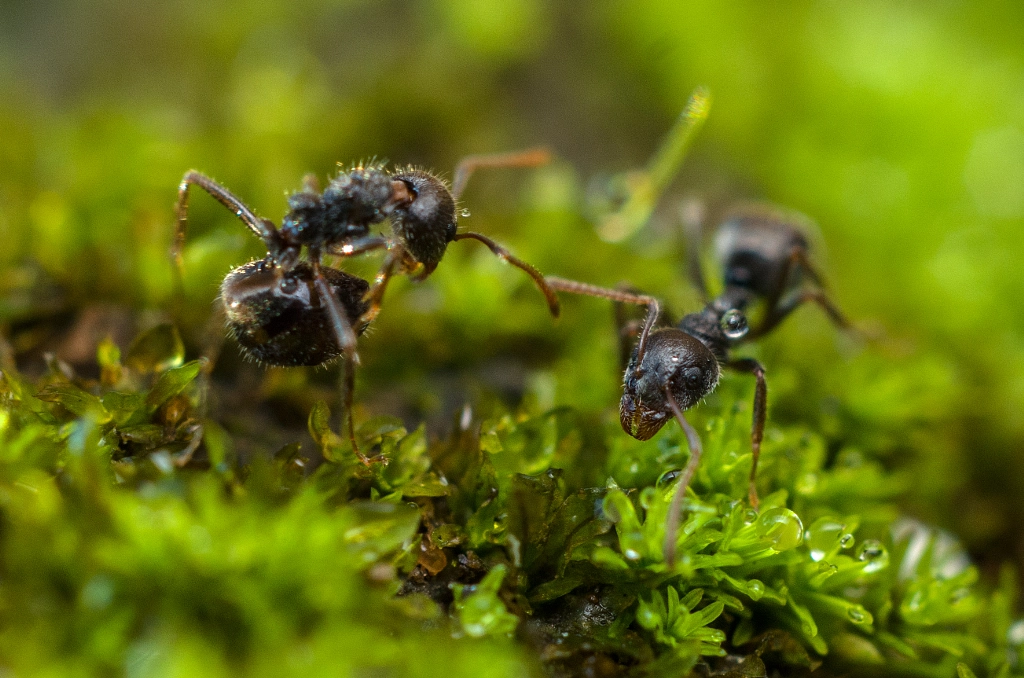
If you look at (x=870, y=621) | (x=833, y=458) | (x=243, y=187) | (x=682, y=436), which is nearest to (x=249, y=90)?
(x=243, y=187)

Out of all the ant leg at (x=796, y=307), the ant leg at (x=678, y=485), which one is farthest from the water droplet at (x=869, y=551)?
the ant leg at (x=796, y=307)

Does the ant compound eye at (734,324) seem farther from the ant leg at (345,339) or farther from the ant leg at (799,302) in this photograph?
the ant leg at (345,339)

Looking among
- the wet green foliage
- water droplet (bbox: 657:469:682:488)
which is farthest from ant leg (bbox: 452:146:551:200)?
water droplet (bbox: 657:469:682:488)

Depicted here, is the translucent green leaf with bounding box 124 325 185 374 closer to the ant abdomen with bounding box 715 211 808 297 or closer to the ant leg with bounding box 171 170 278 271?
the ant leg with bounding box 171 170 278 271

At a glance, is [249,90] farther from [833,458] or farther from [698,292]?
[833,458]

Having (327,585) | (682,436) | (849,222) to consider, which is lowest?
(849,222)

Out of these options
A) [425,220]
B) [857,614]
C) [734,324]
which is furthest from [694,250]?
[857,614]
